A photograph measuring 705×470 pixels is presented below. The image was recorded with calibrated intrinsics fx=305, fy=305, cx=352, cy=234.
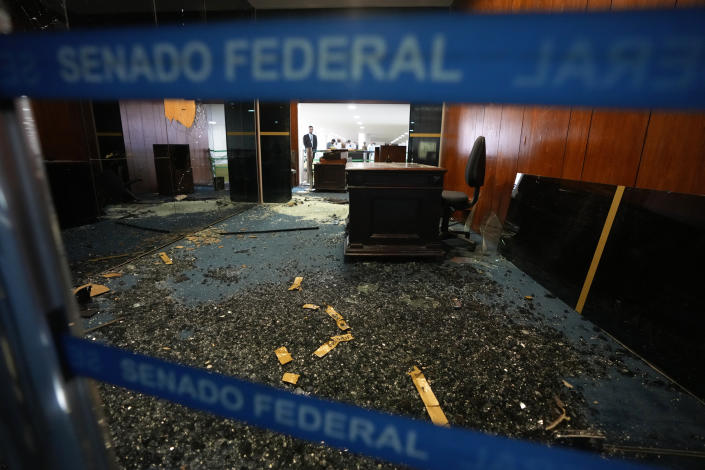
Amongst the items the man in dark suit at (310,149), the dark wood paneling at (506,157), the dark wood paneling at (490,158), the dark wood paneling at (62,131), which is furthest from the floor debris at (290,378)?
the man in dark suit at (310,149)

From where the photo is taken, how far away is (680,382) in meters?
1.39

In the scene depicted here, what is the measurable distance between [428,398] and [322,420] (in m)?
1.00

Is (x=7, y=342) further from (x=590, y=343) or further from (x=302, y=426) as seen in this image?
(x=590, y=343)

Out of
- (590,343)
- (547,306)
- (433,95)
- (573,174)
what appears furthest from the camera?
(573,174)

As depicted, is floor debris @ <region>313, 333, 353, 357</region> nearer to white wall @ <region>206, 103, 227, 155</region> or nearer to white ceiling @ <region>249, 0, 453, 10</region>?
white ceiling @ <region>249, 0, 453, 10</region>

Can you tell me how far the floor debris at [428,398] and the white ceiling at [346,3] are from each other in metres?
6.17

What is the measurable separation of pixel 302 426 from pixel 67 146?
593 cm

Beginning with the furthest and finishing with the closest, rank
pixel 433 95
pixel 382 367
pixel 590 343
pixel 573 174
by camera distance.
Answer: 1. pixel 573 174
2. pixel 590 343
3. pixel 382 367
4. pixel 433 95

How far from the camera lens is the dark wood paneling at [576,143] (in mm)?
2295

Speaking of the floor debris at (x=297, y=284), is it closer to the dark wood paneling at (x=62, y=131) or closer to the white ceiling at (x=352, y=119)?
the dark wood paneling at (x=62, y=131)

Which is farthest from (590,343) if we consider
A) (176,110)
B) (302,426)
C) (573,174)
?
(176,110)

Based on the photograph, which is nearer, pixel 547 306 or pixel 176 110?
pixel 547 306

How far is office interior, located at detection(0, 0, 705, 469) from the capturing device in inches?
46.9

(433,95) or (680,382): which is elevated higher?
(433,95)
